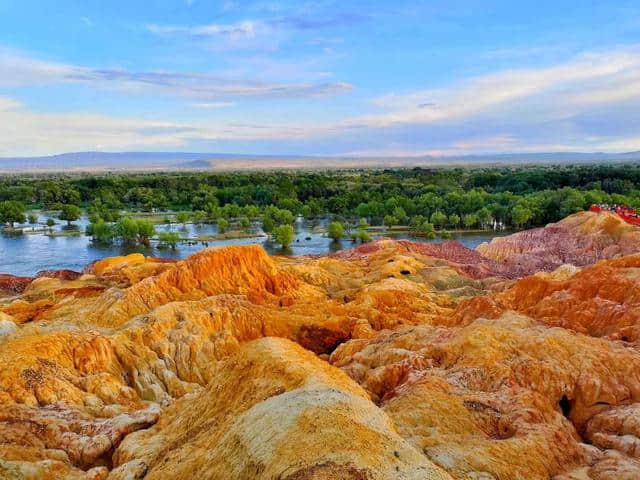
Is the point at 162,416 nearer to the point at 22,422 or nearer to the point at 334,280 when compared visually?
the point at 22,422

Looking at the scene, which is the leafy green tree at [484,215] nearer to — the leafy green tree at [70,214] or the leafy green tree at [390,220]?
the leafy green tree at [390,220]

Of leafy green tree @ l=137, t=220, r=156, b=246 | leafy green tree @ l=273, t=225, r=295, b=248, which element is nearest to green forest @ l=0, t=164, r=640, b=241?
leafy green tree @ l=137, t=220, r=156, b=246

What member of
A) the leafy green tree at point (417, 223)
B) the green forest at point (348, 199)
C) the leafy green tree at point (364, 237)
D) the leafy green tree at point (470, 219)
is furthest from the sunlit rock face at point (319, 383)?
the leafy green tree at point (470, 219)

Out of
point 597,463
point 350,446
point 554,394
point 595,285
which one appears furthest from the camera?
point 595,285

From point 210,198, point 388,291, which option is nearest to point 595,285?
point 388,291

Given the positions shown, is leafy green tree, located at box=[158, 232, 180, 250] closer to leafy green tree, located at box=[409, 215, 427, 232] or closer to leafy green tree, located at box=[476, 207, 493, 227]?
leafy green tree, located at box=[409, 215, 427, 232]

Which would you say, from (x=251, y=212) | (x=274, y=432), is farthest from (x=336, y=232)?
(x=274, y=432)
